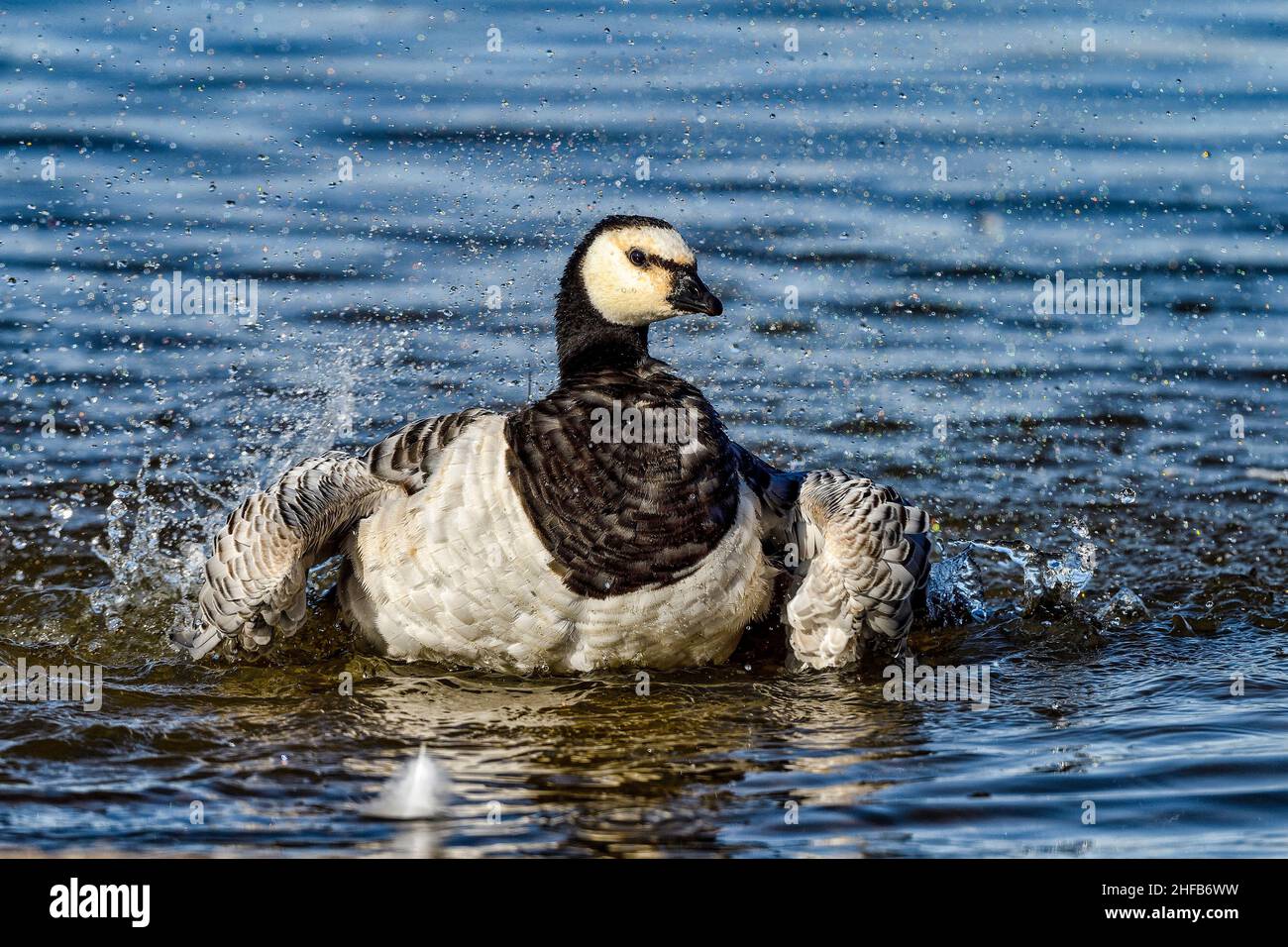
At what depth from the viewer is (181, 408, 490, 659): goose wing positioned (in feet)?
25.1

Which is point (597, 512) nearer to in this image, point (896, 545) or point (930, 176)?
point (896, 545)

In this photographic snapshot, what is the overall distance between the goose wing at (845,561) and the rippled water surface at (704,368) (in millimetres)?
276

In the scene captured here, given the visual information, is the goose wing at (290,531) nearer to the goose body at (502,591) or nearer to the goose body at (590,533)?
the goose body at (590,533)

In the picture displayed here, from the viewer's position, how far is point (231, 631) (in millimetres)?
7840

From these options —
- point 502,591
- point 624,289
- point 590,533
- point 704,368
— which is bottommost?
point 502,591

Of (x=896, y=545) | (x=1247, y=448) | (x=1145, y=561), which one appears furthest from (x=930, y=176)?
(x=896, y=545)

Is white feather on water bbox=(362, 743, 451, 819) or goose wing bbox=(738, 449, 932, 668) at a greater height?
goose wing bbox=(738, 449, 932, 668)

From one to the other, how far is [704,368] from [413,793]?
19.6 feet

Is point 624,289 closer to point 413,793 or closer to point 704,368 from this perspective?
point 413,793

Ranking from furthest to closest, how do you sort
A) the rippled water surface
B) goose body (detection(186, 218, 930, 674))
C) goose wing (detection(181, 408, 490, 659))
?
goose wing (detection(181, 408, 490, 659))
goose body (detection(186, 218, 930, 674))
the rippled water surface

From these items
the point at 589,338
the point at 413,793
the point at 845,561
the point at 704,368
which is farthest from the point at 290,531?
the point at 704,368

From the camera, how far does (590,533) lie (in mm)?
7340

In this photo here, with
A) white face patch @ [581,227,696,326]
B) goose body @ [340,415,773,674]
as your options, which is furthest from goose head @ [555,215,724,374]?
goose body @ [340,415,773,674]

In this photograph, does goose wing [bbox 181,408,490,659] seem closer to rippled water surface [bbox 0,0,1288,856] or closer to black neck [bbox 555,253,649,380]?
rippled water surface [bbox 0,0,1288,856]
